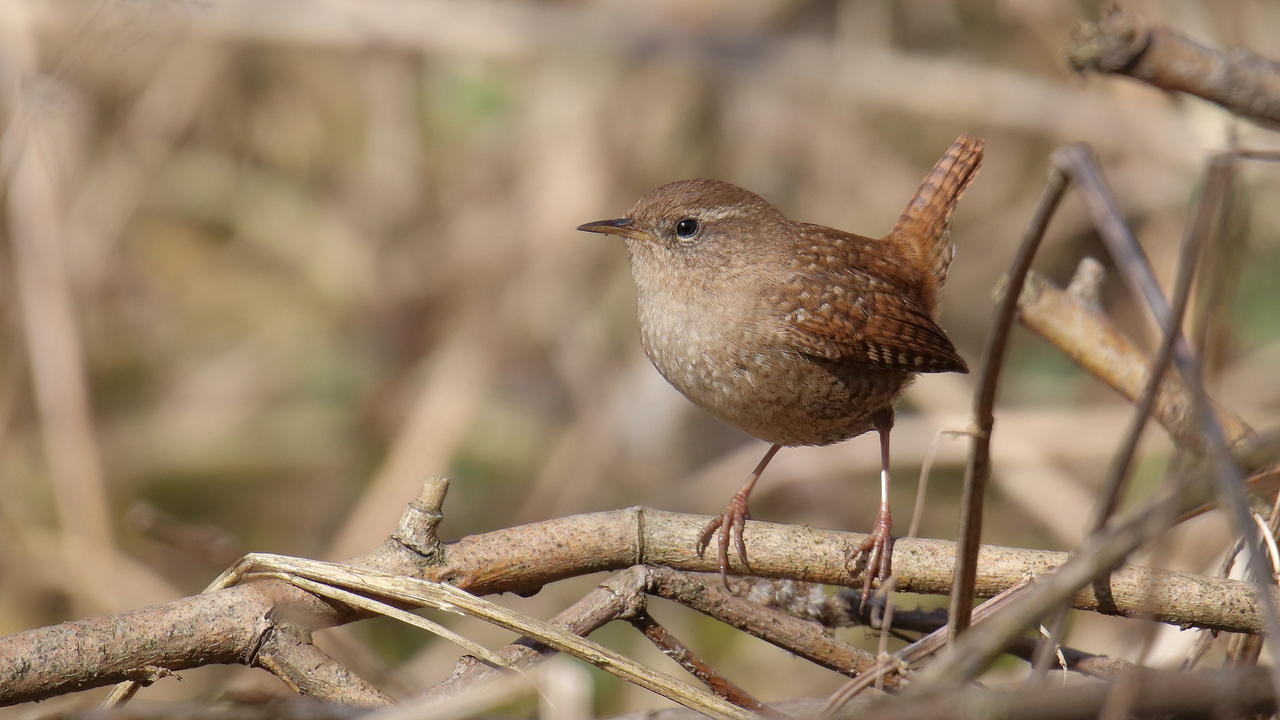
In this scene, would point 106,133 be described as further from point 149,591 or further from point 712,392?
point 712,392

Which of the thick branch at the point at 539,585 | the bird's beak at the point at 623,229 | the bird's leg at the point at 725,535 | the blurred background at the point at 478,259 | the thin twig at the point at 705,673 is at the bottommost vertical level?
the thin twig at the point at 705,673

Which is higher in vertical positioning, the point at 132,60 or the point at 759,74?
the point at 132,60

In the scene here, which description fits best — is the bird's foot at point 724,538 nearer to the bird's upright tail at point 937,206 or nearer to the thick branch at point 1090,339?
the thick branch at point 1090,339

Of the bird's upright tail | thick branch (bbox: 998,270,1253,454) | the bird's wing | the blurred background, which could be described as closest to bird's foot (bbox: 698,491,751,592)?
the bird's wing

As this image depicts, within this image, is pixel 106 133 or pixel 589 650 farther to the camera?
pixel 106 133

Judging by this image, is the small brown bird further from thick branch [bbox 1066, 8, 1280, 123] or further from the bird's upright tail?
thick branch [bbox 1066, 8, 1280, 123]

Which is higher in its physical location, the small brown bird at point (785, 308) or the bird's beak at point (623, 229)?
the bird's beak at point (623, 229)

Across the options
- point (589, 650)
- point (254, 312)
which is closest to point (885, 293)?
point (589, 650)

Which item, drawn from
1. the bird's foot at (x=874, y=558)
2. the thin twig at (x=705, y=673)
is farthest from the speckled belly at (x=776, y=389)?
the thin twig at (x=705, y=673)
